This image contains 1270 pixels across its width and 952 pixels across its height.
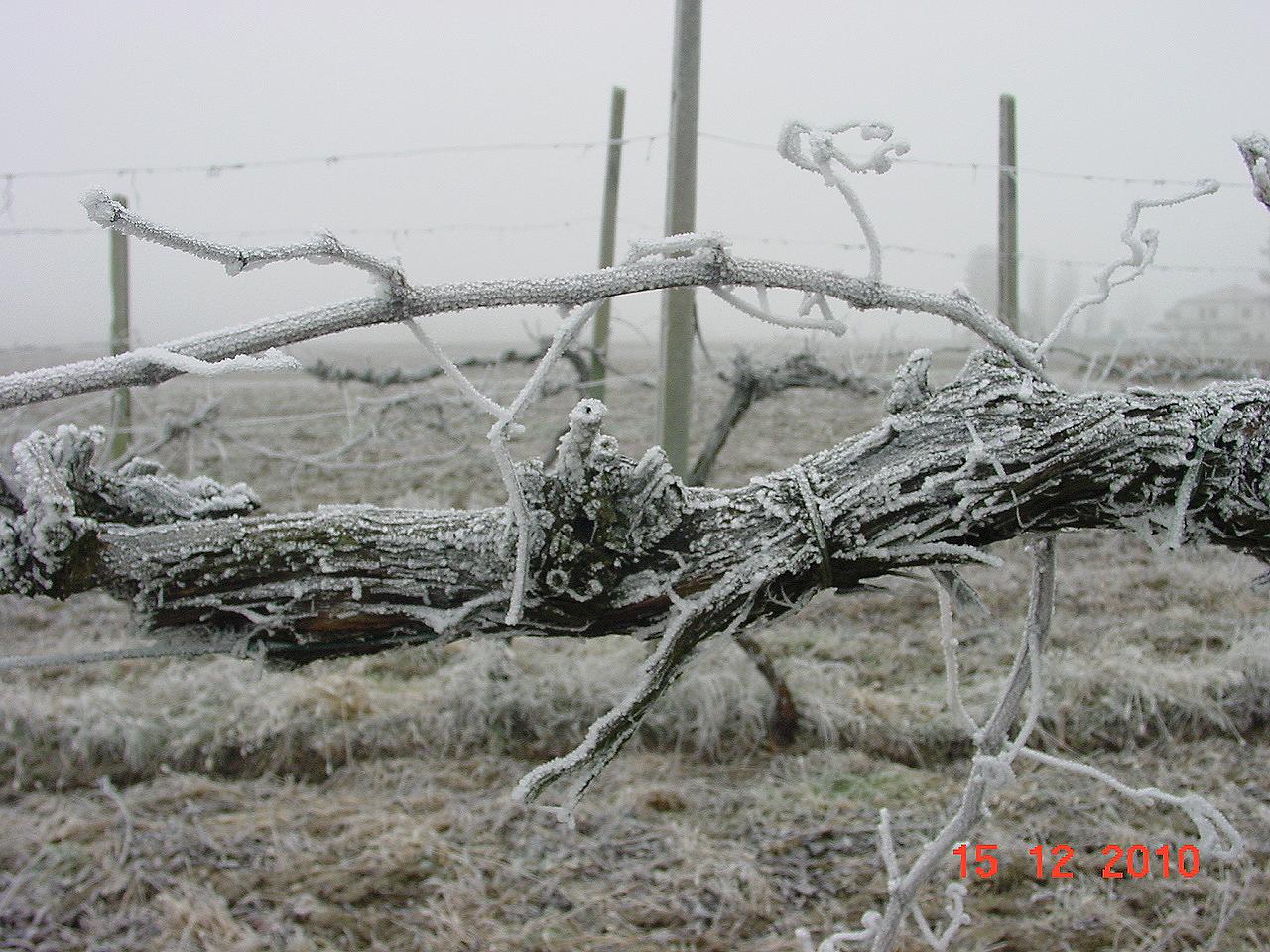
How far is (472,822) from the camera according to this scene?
2561mm

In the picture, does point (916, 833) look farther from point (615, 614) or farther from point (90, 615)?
point (90, 615)

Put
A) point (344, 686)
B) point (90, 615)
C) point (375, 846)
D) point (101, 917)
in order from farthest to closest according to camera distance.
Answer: point (90, 615), point (344, 686), point (375, 846), point (101, 917)

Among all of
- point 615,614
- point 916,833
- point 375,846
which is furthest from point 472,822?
point 615,614

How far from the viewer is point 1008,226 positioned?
3422 millimetres

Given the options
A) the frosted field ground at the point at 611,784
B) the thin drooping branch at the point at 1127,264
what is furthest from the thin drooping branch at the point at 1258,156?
the frosted field ground at the point at 611,784

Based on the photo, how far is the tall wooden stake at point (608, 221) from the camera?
3.19 m

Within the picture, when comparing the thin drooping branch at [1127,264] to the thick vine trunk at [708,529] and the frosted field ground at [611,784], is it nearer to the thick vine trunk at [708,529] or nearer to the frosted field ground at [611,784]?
the thick vine trunk at [708,529]

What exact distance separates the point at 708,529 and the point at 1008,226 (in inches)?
116

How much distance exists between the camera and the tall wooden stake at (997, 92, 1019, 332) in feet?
11.2

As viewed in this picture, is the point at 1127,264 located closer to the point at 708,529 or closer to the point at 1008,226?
the point at 708,529

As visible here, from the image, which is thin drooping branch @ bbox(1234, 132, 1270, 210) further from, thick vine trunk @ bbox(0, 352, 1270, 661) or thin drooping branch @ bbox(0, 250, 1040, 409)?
thin drooping branch @ bbox(0, 250, 1040, 409)

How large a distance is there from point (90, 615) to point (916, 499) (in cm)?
387

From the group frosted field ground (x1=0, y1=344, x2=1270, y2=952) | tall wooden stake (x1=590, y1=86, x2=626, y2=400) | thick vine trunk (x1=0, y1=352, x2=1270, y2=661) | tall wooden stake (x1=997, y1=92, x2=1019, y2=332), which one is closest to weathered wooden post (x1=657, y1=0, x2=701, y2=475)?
tall wooden stake (x1=590, y1=86, x2=626, y2=400)

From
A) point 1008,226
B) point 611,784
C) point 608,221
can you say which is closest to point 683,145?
point 608,221
